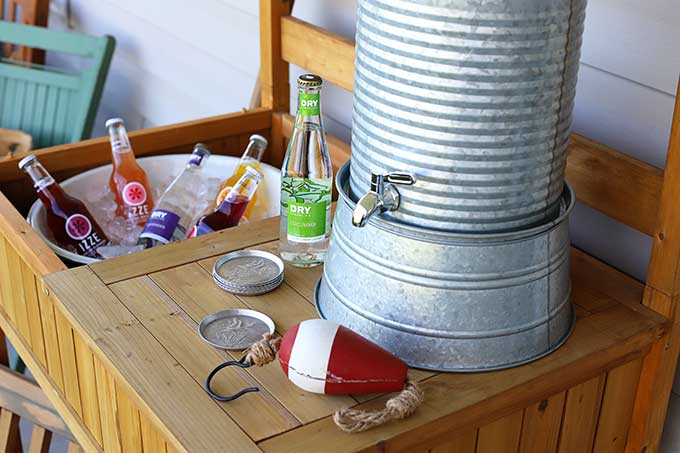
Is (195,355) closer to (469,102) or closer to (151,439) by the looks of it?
(151,439)

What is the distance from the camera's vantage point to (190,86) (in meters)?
2.52

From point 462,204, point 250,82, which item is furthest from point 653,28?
point 250,82

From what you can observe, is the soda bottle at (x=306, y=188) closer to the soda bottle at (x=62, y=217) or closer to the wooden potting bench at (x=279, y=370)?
the wooden potting bench at (x=279, y=370)

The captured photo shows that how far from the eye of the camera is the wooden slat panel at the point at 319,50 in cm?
161

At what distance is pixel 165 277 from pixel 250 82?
1.11 meters

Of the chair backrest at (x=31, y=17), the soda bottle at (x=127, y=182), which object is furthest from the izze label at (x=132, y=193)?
the chair backrest at (x=31, y=17)

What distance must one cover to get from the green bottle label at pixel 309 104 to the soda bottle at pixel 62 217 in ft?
1.58

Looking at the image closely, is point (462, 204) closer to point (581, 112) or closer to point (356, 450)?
point (356, 450)

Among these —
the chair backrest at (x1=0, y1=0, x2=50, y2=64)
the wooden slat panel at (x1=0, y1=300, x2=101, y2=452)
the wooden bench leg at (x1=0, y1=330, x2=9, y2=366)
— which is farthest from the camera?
the chair backrest at (x1=0, y1=0, x2=50, y2=64)

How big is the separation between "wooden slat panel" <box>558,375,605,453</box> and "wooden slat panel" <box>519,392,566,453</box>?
0.04 feet

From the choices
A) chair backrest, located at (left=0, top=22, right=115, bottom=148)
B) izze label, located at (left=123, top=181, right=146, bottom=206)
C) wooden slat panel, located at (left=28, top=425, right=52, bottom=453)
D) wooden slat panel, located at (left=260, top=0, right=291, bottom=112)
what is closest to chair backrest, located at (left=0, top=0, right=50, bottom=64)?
chair backrest, located at (left=0, top=22, right=115, bottom=148)

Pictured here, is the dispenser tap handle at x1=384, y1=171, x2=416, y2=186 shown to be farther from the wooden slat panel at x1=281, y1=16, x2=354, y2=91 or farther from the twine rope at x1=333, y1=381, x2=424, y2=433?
the wooden slat panel at x1=281, y1=16, x2=354, y2=91

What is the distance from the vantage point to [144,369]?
999 millimetres

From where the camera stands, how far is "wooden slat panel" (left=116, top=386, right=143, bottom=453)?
3.40 feet
